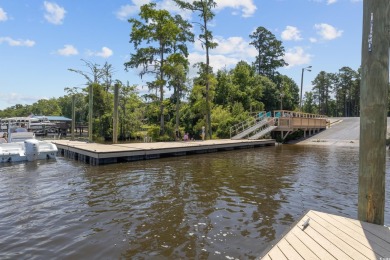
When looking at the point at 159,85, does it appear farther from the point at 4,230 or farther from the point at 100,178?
the point at 4,230

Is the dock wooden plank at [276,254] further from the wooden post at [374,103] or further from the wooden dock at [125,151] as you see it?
the wooden dock at [125,151]

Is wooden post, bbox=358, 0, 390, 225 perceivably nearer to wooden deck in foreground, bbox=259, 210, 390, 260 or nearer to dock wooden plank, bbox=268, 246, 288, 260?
wooden deck in foreground, bbox=259, 210, 390, 260

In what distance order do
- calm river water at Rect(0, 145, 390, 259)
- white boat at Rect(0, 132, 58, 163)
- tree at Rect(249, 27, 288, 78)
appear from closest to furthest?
calm river water at Rect(0, 145, 390, 259)
white boat at Rect(0, 132, 58, 163)
tree at Rect(249, 27, 288, 78)

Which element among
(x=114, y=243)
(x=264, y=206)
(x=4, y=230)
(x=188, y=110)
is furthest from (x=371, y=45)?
(x=188, y=110)

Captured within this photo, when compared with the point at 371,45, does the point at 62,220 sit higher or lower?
lower

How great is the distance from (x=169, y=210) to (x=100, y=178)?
4.67 m

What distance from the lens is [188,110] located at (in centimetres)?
3300

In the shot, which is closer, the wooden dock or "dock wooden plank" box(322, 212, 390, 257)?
"dock wooden plank" box(322, 212, 390, 257)

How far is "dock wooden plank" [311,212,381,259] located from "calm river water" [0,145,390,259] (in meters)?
1.19

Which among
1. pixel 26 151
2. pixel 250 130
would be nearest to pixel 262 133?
pixel 250 130

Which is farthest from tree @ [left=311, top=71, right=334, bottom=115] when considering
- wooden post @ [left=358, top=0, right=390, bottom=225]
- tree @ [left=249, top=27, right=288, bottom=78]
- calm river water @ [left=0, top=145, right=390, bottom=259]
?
wooden post @ [left=358, top=0, right=390, bottom=225]

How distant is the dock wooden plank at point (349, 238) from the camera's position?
3.14 meters

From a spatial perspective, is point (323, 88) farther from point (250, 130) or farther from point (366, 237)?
point (366, 237)

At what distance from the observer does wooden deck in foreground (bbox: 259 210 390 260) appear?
309 cm
